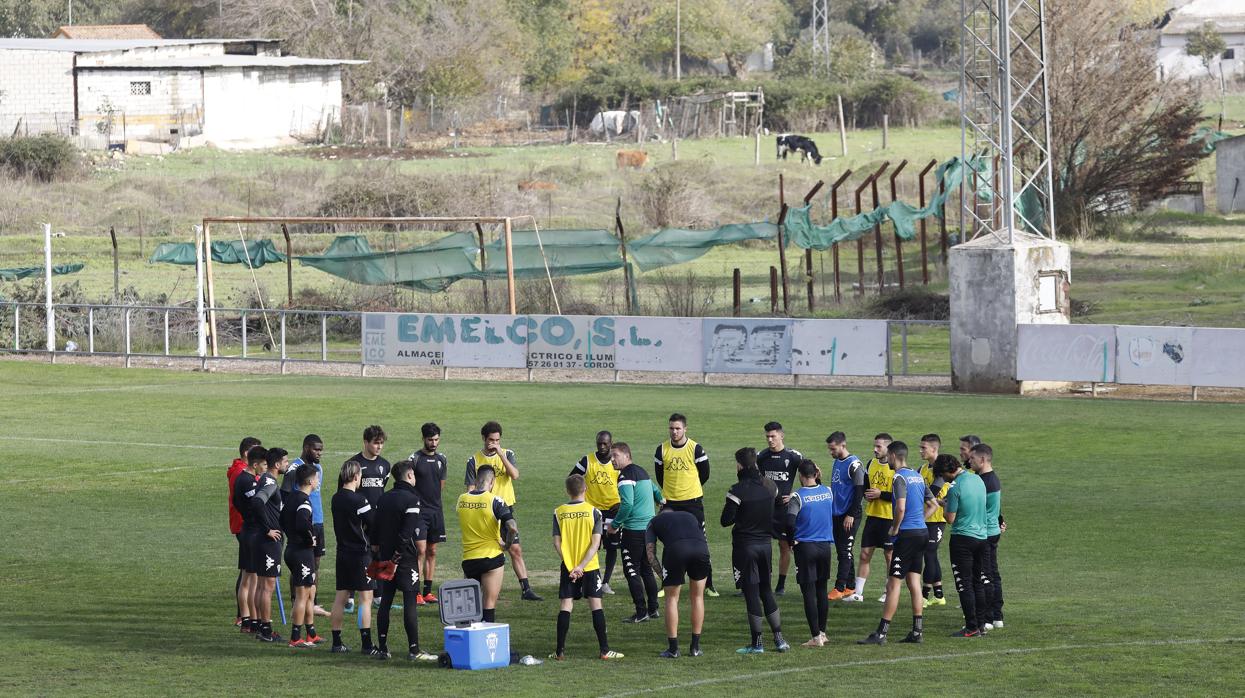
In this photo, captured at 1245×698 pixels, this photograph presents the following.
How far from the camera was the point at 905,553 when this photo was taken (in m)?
14.3

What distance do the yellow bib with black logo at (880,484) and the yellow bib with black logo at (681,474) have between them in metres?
1.65

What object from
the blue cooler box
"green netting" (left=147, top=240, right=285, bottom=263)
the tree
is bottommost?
the blue cooler box

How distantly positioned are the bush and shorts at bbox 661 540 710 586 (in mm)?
59293

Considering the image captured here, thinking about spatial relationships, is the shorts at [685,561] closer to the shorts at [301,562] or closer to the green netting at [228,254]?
the shorts at [301,562]

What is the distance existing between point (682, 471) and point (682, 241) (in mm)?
25437

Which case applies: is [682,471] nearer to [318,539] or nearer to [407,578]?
[407,578]

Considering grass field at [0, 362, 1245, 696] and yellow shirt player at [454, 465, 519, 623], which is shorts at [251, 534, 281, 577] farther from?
yellow shirt player at [454, 465, 519, 623]

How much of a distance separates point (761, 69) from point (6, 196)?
8794cm

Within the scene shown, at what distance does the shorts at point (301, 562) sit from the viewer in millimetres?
14422

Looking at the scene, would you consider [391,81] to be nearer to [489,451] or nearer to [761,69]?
[761,69]

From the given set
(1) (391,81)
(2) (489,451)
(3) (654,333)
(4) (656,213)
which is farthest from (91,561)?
(1) (391,81)

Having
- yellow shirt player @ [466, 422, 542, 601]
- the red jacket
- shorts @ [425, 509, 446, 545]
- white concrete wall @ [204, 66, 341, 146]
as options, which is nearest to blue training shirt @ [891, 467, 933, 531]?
yellow shirt player @ [466, 422, 542, 601]

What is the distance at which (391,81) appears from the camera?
95.9 meters

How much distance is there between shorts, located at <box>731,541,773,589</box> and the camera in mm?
13867
